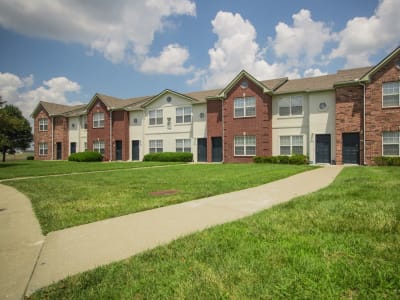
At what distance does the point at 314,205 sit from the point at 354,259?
116 inches

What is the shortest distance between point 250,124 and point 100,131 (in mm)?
19663

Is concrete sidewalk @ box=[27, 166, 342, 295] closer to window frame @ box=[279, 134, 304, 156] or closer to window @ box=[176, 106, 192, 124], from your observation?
window frame @ box=[279, 134, 304, 156]

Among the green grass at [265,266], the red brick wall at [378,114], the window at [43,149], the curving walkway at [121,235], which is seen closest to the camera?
the green grass at [265,266]

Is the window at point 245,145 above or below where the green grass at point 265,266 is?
above

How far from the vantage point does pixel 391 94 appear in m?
18.8

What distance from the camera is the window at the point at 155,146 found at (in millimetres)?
30209

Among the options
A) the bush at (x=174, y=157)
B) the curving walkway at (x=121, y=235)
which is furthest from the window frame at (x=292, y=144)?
the curving walkway at (x=121, y=235)

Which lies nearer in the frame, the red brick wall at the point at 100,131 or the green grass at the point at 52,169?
the green grass at the point at 52,169

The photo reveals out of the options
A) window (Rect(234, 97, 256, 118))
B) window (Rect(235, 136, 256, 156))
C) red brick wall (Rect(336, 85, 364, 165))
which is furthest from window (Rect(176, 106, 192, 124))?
red brick wall (Rect(336, 85, 364, 165))

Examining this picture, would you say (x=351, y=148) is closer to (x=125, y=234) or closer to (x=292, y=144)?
(x=292, y=144)

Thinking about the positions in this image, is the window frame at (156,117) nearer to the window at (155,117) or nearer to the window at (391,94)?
the window at (155,117)

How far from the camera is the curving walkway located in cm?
342

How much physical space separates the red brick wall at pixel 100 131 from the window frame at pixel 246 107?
16.9 meters

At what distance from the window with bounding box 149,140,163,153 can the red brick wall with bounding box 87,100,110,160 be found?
5.79 m
